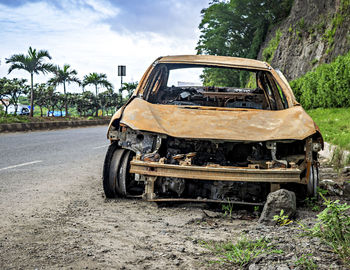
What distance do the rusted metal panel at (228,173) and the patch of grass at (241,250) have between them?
841 mm

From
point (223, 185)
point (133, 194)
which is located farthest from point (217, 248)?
point (133, 194)

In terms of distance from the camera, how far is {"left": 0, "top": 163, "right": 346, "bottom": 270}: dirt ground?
7.86 feet

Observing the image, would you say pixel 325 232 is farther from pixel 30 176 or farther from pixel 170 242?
pixel 30 176

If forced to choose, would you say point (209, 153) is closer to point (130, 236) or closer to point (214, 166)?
point (214, 166)

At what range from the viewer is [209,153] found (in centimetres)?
424

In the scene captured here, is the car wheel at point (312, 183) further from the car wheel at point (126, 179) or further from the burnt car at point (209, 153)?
the car wheel at point (126, 179)

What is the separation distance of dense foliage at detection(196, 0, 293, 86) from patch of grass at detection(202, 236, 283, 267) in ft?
117

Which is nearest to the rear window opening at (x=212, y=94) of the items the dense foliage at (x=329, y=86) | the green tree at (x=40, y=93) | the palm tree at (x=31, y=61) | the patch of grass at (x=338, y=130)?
the patch of grass at (x=338, y=130)

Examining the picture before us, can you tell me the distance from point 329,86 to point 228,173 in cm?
1094

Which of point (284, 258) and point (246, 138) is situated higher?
point (246, 138)

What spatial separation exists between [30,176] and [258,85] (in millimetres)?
3867

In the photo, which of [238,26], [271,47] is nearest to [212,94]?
[271,47]

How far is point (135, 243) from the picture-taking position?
281 cm

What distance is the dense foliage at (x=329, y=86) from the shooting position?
12.0 meters
